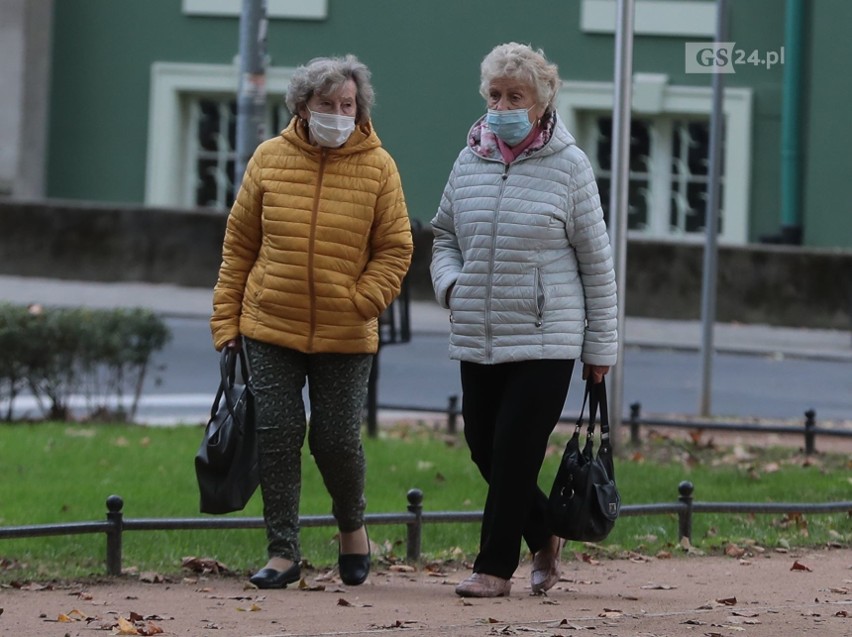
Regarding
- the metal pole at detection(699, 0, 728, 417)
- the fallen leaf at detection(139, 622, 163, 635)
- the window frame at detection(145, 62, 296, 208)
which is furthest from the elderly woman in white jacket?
the window frame at detection(145, 62, 296, 208)

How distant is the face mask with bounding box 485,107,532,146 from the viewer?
240 inches

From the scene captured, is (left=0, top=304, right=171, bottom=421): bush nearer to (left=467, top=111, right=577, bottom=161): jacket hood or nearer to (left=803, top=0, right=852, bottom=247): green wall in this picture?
(left=467, top=111, right=577, bottom=161): jacket hood

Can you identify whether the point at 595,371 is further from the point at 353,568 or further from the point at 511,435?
the point at 353,568

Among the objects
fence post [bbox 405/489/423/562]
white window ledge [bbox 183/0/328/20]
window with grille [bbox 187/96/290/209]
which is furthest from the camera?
window with grille [bbox 187/96/290/209]

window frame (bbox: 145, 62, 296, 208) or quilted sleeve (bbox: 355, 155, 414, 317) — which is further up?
window frame (bbox: 145, 62, 296, 208)

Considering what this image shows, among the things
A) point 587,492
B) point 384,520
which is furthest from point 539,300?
point 384,520

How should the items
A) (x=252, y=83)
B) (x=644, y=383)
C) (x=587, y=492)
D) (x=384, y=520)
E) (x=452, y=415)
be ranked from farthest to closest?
(x=644, y=383), (x=452, y=415), (x=252, y=83), (x=384, y=520), (x=587, y=492)

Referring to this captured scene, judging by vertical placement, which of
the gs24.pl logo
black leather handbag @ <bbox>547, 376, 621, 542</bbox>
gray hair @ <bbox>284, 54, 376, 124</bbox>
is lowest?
black leather handbag @ <bbox>547, 376, 621, 542</bbox>

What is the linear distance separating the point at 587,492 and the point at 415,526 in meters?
1.21

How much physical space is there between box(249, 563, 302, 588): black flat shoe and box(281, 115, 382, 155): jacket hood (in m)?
1.45

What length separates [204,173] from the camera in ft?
81.0

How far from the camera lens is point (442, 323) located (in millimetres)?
19812

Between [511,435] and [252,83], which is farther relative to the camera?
[252,83]

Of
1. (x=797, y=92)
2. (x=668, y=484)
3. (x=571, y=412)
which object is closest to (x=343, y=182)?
(x=668, y=484)
